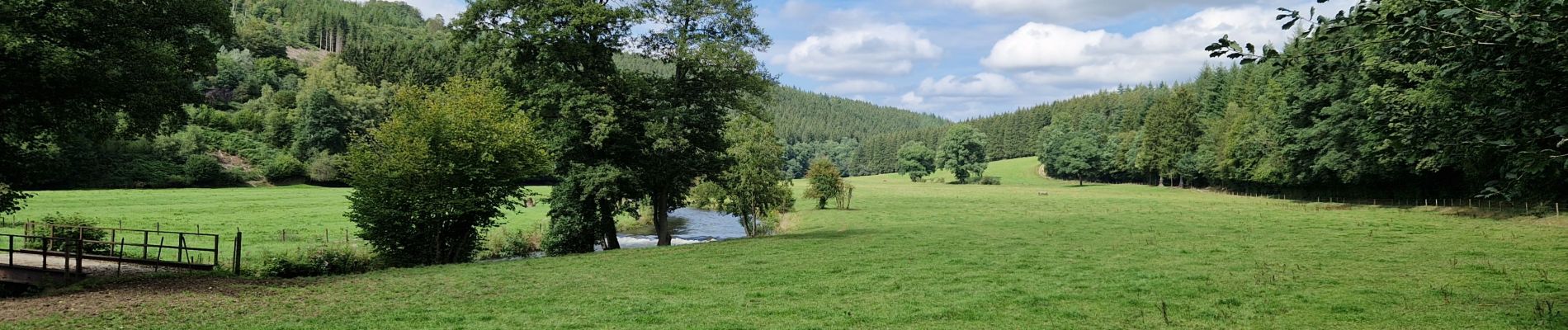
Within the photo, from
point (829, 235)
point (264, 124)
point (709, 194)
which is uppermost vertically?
point (264, 124)

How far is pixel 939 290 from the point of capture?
18328 millimetres

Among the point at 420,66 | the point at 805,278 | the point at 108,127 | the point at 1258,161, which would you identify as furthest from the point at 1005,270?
the point at 420,66

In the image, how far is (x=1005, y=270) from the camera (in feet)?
72.7

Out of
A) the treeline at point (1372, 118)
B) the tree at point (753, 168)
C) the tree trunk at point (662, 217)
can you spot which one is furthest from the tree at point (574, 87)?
the treeline at point (1372, 118)

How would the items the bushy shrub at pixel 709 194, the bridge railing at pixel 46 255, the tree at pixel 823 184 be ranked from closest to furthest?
the bridge railing at pixel 46 255 < the bushy shrub at pixel 709 194 < the tree at pixel 823 184

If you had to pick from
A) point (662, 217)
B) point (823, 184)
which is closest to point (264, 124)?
point (823, 184)

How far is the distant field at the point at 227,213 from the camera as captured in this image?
135 feet

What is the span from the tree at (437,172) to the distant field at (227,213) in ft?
15.3

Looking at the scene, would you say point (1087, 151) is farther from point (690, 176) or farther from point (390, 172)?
point (390, 172)

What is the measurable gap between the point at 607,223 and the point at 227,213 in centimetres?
3626

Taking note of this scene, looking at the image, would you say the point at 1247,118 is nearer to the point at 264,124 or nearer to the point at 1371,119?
the point at 1371,119

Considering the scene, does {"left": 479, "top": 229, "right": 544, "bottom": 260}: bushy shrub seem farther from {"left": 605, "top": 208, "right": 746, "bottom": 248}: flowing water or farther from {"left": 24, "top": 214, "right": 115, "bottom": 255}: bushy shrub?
{"left": 24, "top": 214, "right": 115, "bottom": 255}: bushy shrub

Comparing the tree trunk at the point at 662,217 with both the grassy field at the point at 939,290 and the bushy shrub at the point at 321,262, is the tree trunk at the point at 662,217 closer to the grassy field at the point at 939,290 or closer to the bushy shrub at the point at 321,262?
the grassy field at the point at 939,290

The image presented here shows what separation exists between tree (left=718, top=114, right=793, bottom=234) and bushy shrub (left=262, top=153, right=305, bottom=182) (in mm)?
70089
